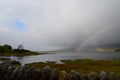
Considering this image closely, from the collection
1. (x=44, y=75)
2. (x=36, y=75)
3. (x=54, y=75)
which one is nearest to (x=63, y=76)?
(x=54, y=75)

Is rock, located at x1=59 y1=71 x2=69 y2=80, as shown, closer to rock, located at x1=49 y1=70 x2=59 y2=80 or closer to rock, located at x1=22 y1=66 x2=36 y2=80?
rock, located at x1=49 y1=70 x2=59 y2=80

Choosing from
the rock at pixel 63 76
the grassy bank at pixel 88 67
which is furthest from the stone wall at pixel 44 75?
the grassy bank at pixel 88 67

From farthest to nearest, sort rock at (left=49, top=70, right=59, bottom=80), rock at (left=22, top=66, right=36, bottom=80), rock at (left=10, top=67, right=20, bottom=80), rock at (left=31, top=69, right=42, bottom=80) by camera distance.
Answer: rock at (left=10, top=67, right=20, bottom=80) → rock at (left=22, top=66, right=36, bottom=80) → rock at (left=31, top=69, right=42, bottom=80) → rock at (left=49, top=70, right=59, bottom=80)

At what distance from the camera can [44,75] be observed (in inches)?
1339

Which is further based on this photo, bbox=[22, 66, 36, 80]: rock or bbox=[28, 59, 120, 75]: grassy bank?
bbox=[28, 59, 120, 75]: grassy bank

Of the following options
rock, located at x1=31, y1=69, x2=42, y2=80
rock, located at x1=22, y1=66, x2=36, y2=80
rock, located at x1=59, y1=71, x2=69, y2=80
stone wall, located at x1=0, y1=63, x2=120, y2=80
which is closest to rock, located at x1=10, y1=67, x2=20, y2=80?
stone wall, located at x1=0, y1=63, x2=120, y2=80

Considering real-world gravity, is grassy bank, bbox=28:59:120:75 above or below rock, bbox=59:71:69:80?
above

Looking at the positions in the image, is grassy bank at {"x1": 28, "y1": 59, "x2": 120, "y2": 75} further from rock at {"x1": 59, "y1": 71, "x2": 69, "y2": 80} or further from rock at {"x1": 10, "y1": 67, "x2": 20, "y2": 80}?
rock at {"x1": 10, "y1": 67, "x2": 20, "y2": 80}

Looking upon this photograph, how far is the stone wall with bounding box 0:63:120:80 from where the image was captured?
30.4m

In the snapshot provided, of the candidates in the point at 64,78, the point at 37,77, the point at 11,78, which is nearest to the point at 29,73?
the point at 37,77

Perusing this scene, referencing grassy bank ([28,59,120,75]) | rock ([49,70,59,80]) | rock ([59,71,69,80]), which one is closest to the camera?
rock ([59,71,69,80])

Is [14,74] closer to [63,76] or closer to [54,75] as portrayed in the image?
[54,75]

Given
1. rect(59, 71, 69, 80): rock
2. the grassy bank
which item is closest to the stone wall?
rect(59, 71, 69, 80): rock

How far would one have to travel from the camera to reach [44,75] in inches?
1339
